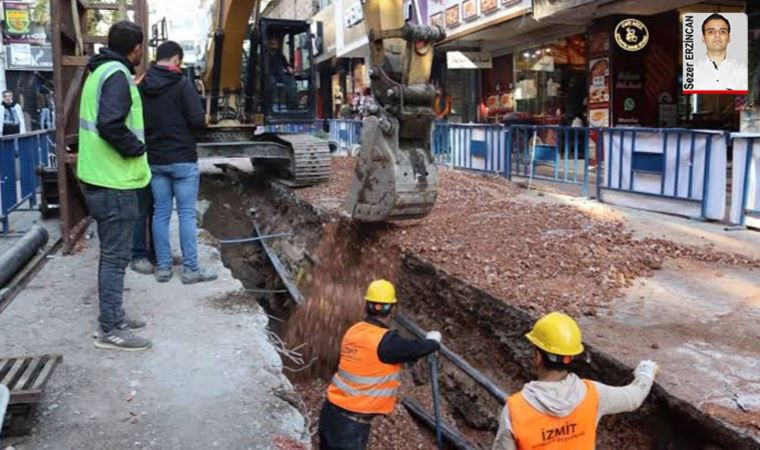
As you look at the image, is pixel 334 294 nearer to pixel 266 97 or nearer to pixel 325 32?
pixel 266 97

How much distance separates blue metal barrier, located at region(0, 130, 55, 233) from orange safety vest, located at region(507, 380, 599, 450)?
706 centimetres

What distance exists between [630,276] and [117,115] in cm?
430

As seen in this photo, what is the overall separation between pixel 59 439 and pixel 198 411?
2.10 feet

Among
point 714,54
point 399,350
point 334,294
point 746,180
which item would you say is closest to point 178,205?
point 334,294

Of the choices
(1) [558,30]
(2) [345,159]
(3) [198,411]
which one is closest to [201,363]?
(3) [198,411]

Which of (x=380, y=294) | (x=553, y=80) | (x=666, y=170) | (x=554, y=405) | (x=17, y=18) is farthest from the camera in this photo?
(x=17, y=18)

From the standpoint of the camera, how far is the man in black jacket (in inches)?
218

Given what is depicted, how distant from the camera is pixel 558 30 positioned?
15.5 meters

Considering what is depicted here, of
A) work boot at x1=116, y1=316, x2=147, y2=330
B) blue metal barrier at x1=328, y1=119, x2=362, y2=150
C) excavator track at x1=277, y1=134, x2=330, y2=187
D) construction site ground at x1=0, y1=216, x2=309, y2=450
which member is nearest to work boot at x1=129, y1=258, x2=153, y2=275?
construction site ground at x1=0, y1=216, x2=309, y2=450

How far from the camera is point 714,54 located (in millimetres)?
10172

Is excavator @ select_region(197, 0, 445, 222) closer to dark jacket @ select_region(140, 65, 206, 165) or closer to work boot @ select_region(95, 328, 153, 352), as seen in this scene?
dark jacket @ select_region(140, 65, 206, 165)

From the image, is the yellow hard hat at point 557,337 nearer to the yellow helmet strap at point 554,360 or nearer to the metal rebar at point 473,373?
the yellow helmet strap at point 554,360

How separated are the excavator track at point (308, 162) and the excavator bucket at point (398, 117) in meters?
5.43

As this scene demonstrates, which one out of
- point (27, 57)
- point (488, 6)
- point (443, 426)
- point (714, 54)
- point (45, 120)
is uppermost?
point (27, 57)
